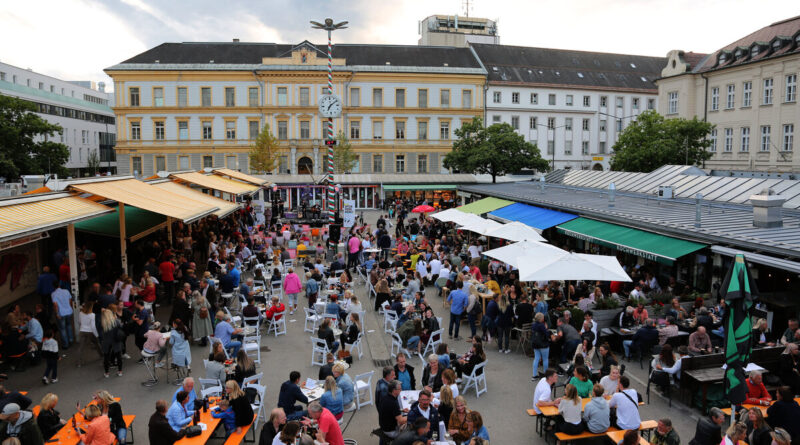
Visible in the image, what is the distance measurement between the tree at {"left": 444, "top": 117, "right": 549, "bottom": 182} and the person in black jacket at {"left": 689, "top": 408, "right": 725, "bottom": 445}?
34.8 m

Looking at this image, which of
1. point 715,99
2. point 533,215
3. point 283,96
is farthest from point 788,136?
point 283,96

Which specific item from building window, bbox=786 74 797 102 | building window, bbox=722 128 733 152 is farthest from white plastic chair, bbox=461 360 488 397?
building window, bbox=722 128 733 152

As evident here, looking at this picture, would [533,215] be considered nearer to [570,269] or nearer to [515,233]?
[515,233]

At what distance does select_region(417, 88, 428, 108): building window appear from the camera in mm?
52969

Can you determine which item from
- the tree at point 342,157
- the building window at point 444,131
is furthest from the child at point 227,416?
the building window at point 444,131

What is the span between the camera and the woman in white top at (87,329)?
413 inches

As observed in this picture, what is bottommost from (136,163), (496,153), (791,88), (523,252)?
(523,252)

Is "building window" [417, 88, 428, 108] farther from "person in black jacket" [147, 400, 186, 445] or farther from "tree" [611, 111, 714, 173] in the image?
"person in black jacket" [147, 400, 186, 445]

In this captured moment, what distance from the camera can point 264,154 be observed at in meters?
47.3

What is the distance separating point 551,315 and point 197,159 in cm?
4628

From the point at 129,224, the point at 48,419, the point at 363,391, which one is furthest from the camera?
the point at 129,224

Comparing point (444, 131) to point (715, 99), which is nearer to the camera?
point (715, 99)

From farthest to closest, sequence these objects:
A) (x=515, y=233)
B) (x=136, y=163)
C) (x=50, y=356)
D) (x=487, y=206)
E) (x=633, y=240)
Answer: (x=136, y=163)
(x=487, y=206)
(x=515, y=233)
(x=633, y=240)
(x=50, y=356)

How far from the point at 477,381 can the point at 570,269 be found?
3.47 meters
